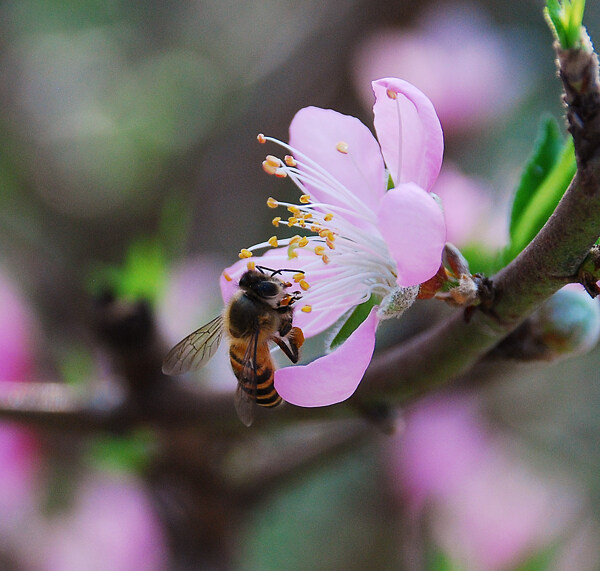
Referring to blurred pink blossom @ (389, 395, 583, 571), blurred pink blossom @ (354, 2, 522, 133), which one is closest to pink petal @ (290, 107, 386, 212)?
blurred pink blossom @ (389, 395, 583, 571)

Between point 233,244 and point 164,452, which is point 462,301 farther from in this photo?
point 233,244

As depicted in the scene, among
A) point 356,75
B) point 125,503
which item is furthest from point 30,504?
point 356,75

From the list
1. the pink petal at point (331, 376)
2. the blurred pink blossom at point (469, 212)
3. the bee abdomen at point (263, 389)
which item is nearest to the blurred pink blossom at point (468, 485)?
the blurred pink blossom at point (469, 212)

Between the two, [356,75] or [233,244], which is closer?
[356,75]

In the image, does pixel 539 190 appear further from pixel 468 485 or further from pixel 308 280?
pixel 468 485

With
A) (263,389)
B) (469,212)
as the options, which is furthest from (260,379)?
(469,212)

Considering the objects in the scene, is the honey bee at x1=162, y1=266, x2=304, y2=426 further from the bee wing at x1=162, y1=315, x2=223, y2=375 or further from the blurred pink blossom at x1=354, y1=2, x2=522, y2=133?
the blurred pink blossom at x1=354, y1=2, x2=522, y2=133

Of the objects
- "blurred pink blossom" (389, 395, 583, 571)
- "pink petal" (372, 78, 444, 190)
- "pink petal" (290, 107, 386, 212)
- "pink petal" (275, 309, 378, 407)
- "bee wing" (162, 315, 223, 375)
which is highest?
"pink petal" (372, 78, 444, 190)

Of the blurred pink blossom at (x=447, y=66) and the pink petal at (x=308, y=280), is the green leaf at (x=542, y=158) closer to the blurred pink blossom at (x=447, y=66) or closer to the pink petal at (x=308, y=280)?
the pink petal at (x=308, y=280)
